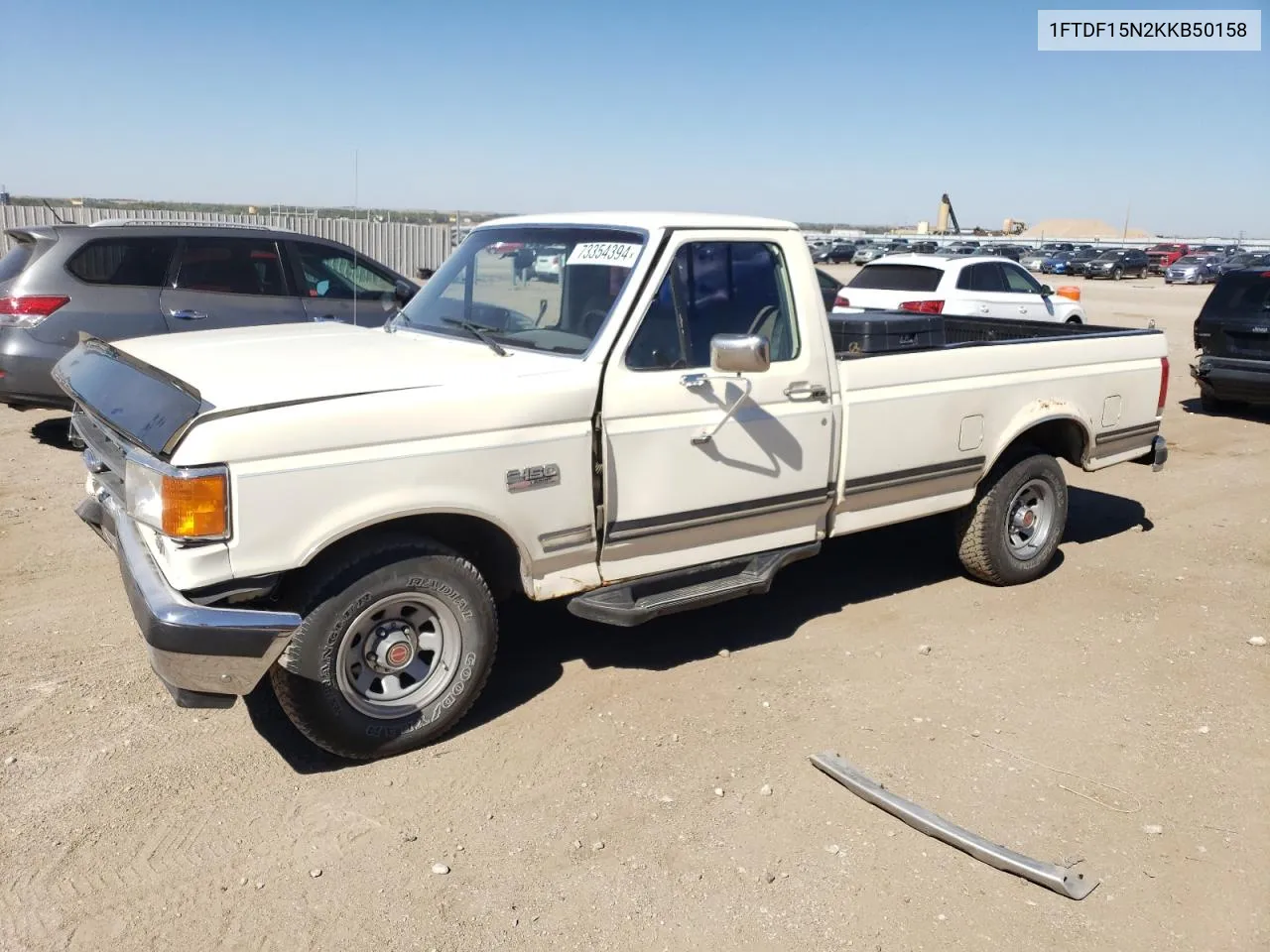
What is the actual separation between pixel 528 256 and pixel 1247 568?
4969 mm

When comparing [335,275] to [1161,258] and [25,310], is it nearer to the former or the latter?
[25,310]

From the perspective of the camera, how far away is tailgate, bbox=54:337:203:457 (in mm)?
3570

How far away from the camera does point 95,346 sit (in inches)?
186

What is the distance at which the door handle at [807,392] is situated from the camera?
189 inches

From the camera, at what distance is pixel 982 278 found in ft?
46.4

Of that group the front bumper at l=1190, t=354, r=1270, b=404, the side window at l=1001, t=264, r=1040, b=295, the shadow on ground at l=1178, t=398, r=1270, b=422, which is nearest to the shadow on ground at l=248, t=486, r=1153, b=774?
the front bumper at l=1190, t=354, r=1270, b=404

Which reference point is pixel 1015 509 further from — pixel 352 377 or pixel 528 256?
pixel 352 377

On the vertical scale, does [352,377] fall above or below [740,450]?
above

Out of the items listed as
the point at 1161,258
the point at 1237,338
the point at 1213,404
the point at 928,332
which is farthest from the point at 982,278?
the point at 1161,258

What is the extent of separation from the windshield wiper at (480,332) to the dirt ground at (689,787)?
149 centimetres

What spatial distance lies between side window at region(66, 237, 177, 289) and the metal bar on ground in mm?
7049

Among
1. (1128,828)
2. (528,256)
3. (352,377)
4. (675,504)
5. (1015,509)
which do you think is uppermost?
(528,256)

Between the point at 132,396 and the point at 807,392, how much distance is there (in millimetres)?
2799

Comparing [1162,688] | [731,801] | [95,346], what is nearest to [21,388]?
[95,346]
